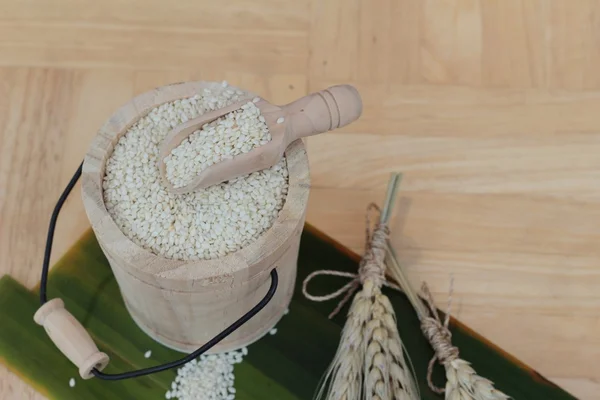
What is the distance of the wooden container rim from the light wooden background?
29cm

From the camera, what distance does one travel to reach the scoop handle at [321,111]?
31.8 inches

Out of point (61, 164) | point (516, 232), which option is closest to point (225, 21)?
point (61, 164)

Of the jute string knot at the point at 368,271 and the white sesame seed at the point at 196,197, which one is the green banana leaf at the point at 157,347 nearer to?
the jute string knot at the point at 368,271

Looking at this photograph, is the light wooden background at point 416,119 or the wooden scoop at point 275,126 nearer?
the wooden scoop at point 275,126

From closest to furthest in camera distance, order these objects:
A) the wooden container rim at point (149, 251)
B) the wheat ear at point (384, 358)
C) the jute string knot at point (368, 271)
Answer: the wooden container rim at point (149, 251)
the wheat ear at point (384, 358)
the jute string knot at point (368, 271)

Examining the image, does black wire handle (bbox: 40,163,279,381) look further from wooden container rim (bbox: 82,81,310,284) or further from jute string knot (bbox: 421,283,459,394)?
jute string knot (bbox: 421,283,459,394)

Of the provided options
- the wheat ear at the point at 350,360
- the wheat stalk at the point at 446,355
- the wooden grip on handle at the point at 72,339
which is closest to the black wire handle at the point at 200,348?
the wooden grip on handle at the point at 72,339

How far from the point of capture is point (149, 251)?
78cm

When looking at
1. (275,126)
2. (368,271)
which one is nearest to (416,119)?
(368,271)

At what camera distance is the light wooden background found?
41.9 inches

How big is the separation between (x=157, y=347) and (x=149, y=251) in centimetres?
27

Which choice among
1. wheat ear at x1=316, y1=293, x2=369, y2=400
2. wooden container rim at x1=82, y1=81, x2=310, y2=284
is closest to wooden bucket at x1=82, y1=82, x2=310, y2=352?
wooden container rim at x1=82, y1=81, x2=310, y2=284

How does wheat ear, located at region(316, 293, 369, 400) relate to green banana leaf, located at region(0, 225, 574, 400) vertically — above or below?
above

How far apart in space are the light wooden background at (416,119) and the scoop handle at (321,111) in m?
0.30
